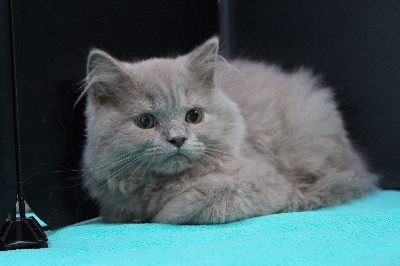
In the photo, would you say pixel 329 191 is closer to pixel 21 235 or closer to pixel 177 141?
pixel 177 141

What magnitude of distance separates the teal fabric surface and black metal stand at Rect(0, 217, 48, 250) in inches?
2.3

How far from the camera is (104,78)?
180 centimetres

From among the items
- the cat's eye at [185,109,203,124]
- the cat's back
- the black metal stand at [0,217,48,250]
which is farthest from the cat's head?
the black metal stand at [0,217,48,250]

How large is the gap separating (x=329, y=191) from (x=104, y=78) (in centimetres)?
103

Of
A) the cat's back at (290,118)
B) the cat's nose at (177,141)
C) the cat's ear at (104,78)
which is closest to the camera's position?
the cat's nose at (177,141)

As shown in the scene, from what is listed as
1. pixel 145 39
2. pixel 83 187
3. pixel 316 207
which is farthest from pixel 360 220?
pixel 145 39

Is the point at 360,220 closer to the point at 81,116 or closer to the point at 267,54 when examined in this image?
the point at 81,116

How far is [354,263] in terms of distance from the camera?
1089 millimetres

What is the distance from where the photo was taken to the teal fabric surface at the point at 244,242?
114cm

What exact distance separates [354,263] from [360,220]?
1.69 feet

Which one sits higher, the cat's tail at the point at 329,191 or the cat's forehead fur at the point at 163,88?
the cat's forehead fur at the point at 163,88

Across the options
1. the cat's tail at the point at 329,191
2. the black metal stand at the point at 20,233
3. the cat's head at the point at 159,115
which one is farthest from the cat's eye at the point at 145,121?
the cat's tail at the point at 329,191

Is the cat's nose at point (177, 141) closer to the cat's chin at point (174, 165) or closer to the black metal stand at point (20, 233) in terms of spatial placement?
the cat's chin at point (174, 165)

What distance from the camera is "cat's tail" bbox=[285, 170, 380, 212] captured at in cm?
190
